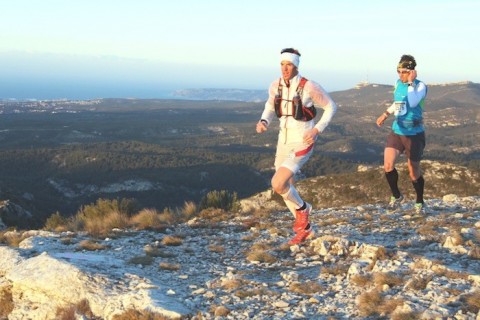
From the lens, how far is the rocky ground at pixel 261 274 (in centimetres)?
541

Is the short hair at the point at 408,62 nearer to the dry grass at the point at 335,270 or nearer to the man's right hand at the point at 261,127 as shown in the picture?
the man's right hand at the point at 261,127

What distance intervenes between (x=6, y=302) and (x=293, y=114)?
4883mm

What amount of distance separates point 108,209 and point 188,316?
9.65m

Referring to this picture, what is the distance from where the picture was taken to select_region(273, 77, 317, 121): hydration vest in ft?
23.6

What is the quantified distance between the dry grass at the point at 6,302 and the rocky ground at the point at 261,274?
7 centimetres

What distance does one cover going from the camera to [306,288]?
5996 mm

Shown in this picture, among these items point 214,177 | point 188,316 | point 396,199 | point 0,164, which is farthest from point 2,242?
point 0,164

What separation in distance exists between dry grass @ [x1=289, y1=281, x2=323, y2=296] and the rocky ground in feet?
0.04

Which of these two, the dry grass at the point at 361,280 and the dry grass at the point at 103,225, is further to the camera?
the dry grass at the point at 103,225

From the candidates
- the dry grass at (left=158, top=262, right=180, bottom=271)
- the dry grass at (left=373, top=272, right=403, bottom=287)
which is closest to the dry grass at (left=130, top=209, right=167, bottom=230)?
the dry grass at (left=158, top=262, right=180, bottom=271)

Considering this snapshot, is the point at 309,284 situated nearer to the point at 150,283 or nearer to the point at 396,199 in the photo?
the point at 150,283

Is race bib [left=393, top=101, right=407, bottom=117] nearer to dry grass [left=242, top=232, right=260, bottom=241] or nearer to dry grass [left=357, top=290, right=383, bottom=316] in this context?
dry grass [left=242, top=232, right=260, bottom=241]

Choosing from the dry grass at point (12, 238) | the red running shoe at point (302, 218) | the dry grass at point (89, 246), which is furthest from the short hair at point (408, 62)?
the dry grass at point (12, 238)

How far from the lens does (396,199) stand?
399 inches
